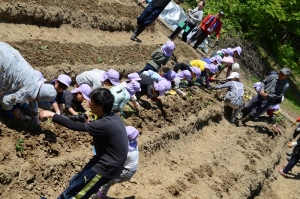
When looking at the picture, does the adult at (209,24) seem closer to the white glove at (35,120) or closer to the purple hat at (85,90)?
the purple hat at (85,90)

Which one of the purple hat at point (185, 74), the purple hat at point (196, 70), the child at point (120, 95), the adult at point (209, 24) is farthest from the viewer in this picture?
the adult at point (209, 24)

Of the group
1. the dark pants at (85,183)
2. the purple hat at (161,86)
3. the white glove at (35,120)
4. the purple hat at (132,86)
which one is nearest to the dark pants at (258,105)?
the purple hat at (161,86)

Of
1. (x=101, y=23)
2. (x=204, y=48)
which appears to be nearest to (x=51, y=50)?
(x=101, y=23)

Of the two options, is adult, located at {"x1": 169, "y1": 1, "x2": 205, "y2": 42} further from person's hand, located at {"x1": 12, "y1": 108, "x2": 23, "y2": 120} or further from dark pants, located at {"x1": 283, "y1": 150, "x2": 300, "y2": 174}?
person's hand, located at {"x1": 12, "y1": 108, "x2": 23, "y2": 120}

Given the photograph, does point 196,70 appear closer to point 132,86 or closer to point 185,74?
point 185,74

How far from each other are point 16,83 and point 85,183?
1542mm

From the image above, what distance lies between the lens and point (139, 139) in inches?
268

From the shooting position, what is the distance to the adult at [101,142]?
12.2 feet

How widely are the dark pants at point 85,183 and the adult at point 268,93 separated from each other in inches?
265

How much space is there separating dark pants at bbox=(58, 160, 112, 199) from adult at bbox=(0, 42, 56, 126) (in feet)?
3.96

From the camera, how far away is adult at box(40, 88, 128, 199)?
12.2 ft

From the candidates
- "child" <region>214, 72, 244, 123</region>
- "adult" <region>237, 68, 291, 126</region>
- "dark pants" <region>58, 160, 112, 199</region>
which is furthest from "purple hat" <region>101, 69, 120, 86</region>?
"adult" <region>237, 68, 291, 126</region>

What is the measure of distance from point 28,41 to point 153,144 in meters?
3.54

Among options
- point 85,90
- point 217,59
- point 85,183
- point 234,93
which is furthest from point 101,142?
point 217,59
